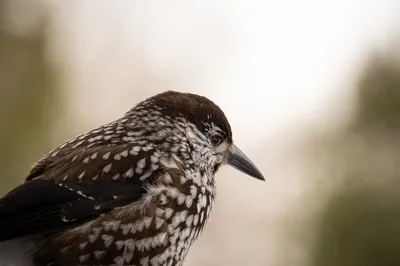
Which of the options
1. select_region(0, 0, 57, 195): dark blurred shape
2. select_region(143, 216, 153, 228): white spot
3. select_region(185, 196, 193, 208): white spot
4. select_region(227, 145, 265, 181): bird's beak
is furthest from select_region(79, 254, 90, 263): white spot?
select_region(0, 0, 57, 195): dark blurred shape

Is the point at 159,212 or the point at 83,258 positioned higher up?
the point at 159,212

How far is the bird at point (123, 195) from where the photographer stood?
2686 mm

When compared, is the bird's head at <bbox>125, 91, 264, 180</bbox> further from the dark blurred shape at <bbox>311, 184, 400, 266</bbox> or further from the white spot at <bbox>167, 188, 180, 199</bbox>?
the dark blurred shape at <bbox>311, 184, 400, 266</bbox>

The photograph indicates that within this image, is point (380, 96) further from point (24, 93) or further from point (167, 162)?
point (167, 162)

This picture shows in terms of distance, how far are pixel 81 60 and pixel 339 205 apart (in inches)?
176

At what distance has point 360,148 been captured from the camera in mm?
8992

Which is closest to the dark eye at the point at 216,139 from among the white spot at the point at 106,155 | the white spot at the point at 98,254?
the white spot at the point at 106,155

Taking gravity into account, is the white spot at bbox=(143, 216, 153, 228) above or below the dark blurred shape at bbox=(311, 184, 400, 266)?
above

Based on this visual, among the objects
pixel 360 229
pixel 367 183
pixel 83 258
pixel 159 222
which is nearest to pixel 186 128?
pixel 159 222

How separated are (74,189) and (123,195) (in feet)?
0.63

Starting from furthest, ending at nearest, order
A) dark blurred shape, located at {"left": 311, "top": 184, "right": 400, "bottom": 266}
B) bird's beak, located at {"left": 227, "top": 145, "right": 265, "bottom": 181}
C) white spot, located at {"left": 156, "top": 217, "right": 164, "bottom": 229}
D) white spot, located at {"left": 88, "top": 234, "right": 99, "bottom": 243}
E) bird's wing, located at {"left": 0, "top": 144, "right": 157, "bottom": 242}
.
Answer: dark blurred shape, located at {"left": 311, "top": 184, "right": 400, "bottom": 266}
bird's beak, located at {"left": 227, "top": 145, "right": 265, "bottom": 181}
white spot, located at {"left": 156, "top": 217, "right": 164, "bottom": 229}
white spot, located at {"left": 88, "top": 234, "right": 99, "bottom": 243}
bird's wing, located at {"left": 0, "top": 144, "right": 157, "bottom": 242}

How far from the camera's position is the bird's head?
3.18m

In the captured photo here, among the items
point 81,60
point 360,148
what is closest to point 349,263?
point 360,148

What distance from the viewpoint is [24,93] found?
33.9 feet
